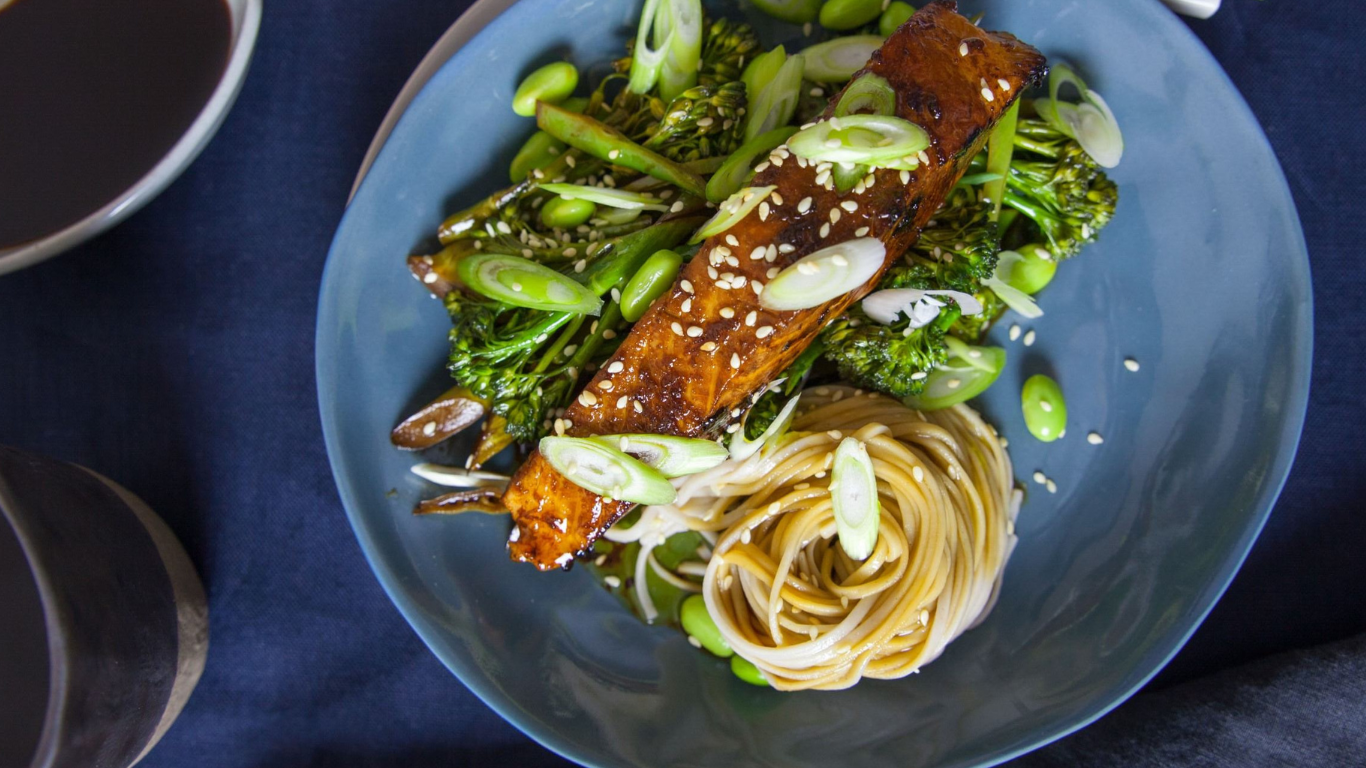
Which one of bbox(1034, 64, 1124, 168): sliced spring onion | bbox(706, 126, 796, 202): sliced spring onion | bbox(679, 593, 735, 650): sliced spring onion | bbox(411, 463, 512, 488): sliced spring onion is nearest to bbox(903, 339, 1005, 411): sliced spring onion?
bbox(1034, 64, 1124, 168): sliced spring onion

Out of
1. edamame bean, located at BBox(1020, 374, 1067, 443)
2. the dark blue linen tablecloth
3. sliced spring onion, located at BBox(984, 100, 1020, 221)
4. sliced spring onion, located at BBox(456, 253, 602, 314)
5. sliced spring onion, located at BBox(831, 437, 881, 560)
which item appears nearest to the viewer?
sliced spring onion, located at BBox(456, 253, 602, 314)

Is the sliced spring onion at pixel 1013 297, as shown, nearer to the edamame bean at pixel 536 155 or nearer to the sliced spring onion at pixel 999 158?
the sliced spring onion at pixel 999 158

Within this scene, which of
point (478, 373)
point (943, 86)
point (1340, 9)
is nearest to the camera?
point (943, 86)

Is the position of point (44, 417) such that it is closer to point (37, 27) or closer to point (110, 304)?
point (110, 304)

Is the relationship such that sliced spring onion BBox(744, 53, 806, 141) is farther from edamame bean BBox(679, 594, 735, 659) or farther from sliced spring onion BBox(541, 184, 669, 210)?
edamame bean BBox(679, 594, 735, 659)

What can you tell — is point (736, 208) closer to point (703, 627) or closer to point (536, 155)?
point (536, 155)

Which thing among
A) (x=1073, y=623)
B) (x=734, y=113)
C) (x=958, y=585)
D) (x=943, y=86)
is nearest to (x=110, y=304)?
(x=734, y=113)
